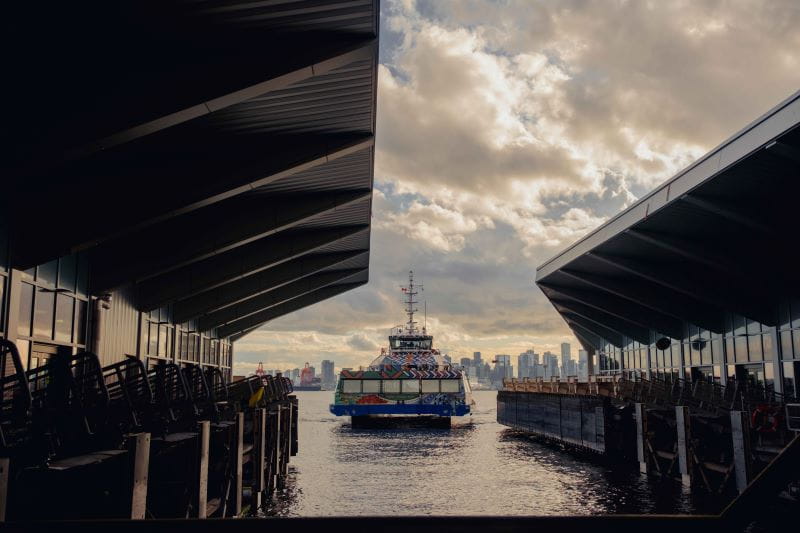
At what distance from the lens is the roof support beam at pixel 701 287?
3083cm

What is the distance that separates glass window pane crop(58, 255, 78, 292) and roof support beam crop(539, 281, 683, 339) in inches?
1266

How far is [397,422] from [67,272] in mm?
35881

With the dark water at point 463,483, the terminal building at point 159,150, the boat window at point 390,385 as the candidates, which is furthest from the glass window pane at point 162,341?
the boat window at point 390,385

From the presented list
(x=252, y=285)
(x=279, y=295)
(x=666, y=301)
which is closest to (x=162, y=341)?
(x=252, y=285)

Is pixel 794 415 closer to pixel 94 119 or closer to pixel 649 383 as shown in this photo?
pixel 649 383

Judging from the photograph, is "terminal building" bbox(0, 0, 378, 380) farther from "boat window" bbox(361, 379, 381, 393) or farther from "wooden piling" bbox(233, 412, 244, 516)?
"boat window" bbox(361, 379, 381, 393)

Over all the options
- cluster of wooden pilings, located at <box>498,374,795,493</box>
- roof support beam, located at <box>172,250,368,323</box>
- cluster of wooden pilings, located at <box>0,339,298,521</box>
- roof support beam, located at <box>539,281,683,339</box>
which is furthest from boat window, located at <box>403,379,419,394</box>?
cluster of wooden pilings, located at <box>0,339,298,521</box>

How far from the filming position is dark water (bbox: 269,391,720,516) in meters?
21.2

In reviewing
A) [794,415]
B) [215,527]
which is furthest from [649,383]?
[215,527]

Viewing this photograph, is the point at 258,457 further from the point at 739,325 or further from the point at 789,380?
the point at 739,325

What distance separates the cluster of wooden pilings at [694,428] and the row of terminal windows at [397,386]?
11115 mm

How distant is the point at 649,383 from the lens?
33.1 metres

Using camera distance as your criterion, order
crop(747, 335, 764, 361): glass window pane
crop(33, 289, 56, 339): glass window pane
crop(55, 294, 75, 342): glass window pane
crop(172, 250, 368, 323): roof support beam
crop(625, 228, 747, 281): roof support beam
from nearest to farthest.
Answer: crop(33, 289, 56, 339): glass window pane, crop(55, 294, 75, 342): glass window pane, crop(625, 228, 747, 281): roof support beam, crop(747, 335, 764, 361): glass window pane, crop(172, 250, 368, 323): roof support beam

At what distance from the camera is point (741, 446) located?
18.4 meters
